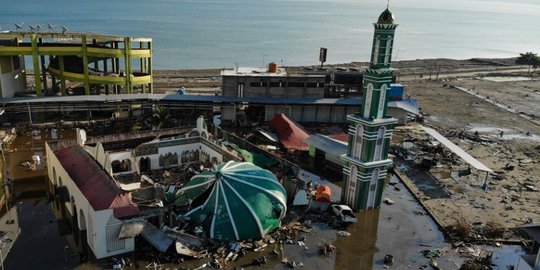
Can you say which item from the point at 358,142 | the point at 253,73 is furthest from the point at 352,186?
the point at 253,73

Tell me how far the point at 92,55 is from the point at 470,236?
4076cm

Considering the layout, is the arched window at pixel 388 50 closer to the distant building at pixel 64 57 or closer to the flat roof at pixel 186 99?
the flat roof at pixel 186 99

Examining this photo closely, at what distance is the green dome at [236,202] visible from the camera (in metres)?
25.0

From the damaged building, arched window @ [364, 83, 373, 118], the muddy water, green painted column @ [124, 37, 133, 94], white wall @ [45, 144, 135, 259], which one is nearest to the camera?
white wall @ [45, 144, 135, 259]

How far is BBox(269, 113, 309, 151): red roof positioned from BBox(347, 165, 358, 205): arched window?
10.4 meters

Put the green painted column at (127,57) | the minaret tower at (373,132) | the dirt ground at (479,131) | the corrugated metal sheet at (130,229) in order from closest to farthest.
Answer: the corrugated metal sheet at (130,229) < the minaret tower at (373,132) < the dirt ground at (479,131) < the green painted column at (127,57)

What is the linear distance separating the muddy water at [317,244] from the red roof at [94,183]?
261 cm

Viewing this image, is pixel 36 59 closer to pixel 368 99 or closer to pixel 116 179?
pixel 116 179

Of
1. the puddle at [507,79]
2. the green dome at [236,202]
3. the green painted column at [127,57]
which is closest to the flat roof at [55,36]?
the green painted column at [127,57]

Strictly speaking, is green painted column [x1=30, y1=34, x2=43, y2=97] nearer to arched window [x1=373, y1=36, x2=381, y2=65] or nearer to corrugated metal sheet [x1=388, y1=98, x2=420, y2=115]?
arched window [x1=373, y1=36, x2=381, y2=65]

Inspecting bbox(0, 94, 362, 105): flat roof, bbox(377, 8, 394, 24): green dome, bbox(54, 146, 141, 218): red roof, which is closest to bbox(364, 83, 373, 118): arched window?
bbox(377, 8, 394, 24): green dome

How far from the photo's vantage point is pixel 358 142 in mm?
28906

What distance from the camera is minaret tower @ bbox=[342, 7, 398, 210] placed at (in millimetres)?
27422

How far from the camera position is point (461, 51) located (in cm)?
17238
